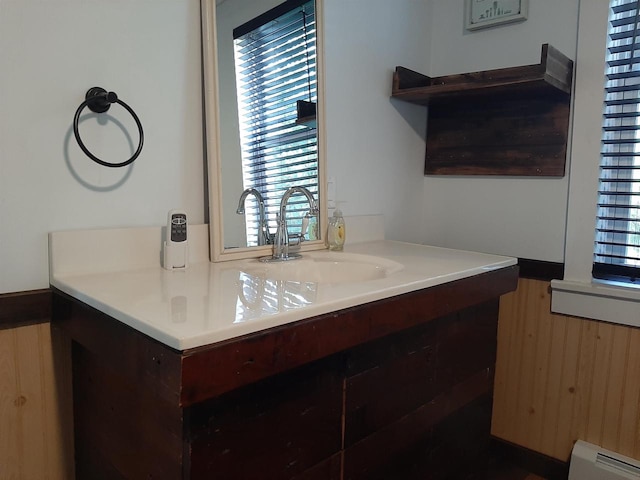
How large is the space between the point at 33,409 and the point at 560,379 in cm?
174

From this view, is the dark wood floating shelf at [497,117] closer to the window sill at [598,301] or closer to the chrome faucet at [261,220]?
the window sill at [598,301]

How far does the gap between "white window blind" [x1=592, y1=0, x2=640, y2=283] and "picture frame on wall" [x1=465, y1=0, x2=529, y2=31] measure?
31cm

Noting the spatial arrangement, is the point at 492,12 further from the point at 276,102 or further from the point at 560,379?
the point at 560,379

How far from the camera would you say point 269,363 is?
0.80 meters

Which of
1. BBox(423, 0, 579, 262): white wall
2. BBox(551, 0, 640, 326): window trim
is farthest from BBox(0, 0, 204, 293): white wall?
BBox(551, 0, 640, 326): window trim

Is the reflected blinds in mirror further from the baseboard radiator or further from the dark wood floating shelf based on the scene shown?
the baseboard radiator

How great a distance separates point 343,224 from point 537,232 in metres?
0.80

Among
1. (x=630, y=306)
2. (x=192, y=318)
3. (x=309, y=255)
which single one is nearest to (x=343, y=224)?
(x=309, y=255)

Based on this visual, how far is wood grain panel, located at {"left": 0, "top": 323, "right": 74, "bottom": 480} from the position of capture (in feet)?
3.47

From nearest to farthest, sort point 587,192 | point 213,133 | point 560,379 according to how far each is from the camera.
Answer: point 213,133
point 587,192
point 560,379

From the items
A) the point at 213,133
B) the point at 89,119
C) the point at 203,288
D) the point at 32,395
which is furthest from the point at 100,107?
the point at 32,395

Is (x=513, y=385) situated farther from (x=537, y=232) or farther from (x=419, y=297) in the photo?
(x=419, y=297)

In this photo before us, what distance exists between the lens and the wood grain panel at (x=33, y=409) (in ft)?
3.47

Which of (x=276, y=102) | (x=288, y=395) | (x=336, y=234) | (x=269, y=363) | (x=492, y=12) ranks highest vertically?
(x=492, y=12)
